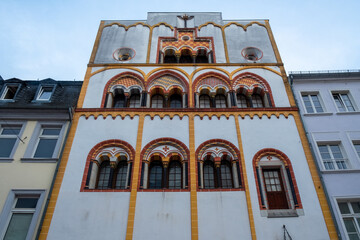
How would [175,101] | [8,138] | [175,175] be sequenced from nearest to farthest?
[175,175] < [8,138] < [175,101]

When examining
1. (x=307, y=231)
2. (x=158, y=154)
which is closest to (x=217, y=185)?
(x=158, y=154)

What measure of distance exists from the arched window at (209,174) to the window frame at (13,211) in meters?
8.34

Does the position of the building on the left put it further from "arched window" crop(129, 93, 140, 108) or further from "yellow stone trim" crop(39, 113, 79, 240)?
"arched window" crop(129, 93, 140, 108)

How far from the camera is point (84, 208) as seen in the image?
13586mm

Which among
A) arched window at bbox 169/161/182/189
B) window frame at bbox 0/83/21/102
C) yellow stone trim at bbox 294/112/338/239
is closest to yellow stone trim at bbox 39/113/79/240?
window frame at bbox 0/83/21/102

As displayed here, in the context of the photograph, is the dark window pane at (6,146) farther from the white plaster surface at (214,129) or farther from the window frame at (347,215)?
the window frame at (347,215)

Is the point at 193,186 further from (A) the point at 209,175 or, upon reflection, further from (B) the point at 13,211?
(B) the point at 13,211

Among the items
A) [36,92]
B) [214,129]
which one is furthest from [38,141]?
[214,129]

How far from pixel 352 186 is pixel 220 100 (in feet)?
29.4

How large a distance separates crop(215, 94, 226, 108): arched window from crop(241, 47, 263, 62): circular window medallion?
407 centimetres

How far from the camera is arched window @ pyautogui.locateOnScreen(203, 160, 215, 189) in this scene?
15214 millimetres

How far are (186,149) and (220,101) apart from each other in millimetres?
4938

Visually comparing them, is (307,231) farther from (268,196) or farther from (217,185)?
(217,185)

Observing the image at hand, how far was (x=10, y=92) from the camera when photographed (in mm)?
18891
